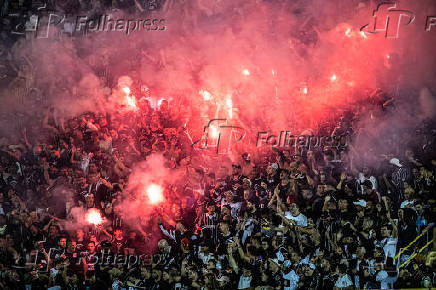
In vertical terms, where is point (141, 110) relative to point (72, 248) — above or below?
above

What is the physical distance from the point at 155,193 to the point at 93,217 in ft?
2.87

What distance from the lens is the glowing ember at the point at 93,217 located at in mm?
5305

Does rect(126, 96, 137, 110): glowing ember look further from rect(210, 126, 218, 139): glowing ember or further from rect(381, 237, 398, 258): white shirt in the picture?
rect(381, 237, 398, 258): white shirt

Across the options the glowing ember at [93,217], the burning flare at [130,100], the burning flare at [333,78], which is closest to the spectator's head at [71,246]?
the glowing ember at [93,217]

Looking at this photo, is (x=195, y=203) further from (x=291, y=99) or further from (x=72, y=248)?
(x=291, y=99)

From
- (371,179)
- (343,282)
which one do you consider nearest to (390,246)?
(343,282)

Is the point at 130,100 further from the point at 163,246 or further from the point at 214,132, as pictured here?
the point at 163,246

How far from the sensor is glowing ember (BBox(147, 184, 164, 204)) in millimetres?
5504

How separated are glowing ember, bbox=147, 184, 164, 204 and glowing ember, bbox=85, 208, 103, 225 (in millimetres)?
707

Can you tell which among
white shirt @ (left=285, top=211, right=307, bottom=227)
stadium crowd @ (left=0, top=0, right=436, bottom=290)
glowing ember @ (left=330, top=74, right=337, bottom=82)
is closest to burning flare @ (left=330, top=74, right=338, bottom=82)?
glowing ember @ (left=330, top=74, right=337, bottom=82)

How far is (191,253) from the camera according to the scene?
494 centimetres

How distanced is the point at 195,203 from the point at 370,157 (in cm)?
246

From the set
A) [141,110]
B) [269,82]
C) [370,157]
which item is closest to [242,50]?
[269,82]

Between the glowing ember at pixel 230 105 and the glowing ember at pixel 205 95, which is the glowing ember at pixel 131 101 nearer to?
the glowing ember at pixel 205 95
